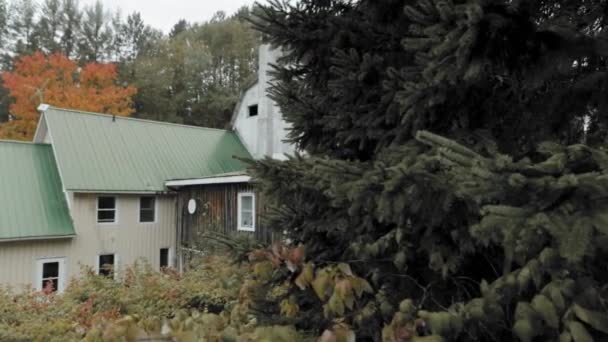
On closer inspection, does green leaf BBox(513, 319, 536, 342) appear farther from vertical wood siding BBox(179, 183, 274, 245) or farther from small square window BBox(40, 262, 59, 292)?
small square window BBox(40, 262, 59, 292)

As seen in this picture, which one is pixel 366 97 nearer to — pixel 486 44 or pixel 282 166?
pixel 282 166

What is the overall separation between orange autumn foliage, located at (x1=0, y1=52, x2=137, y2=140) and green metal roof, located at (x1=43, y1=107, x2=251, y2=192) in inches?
267

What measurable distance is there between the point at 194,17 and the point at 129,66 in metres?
12.0

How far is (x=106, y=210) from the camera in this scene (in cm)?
1237

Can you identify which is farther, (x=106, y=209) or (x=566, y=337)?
(x=106, y=209)

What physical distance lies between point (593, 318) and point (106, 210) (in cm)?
1344

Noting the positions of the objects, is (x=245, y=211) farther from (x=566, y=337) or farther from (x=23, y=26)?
(x=23, y=26)

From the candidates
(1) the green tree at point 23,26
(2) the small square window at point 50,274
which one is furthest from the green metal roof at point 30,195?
(1) the green tree at point 23,26

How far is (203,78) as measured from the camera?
27672mm

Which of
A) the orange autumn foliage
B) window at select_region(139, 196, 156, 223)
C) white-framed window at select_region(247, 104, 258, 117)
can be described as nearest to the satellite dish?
window at select_region(139, 196, 156, 223)

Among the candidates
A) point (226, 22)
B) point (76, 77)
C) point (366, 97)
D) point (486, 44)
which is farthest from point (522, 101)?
point (226, 22)

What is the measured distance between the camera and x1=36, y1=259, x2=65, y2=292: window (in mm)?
10875

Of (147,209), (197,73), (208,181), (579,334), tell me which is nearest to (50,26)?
(197,73)

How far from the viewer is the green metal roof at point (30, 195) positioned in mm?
10469
